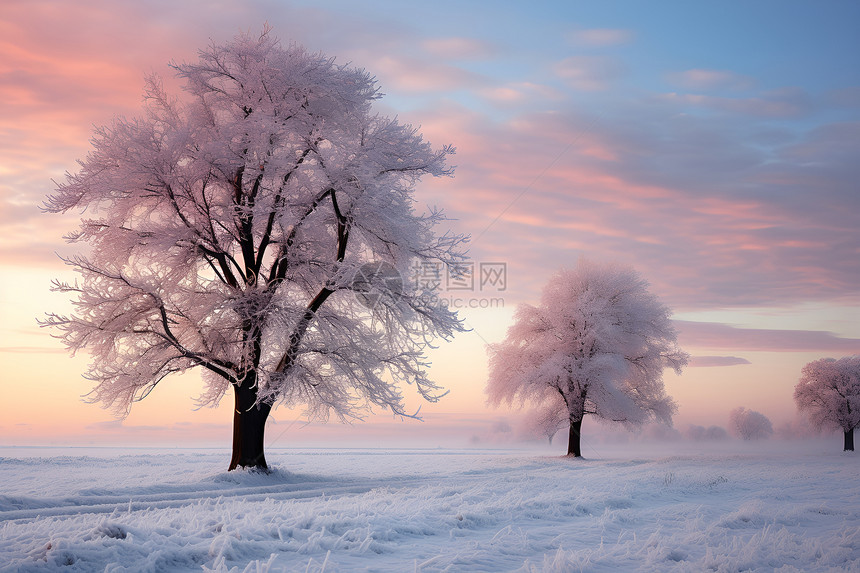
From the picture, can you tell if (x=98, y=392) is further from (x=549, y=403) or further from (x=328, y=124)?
(x=549, y=403)

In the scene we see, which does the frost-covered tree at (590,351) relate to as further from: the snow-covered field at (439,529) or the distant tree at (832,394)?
the distant tree at (832,394)

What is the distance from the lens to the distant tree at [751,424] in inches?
2274

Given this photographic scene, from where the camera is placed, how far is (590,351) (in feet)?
96.8

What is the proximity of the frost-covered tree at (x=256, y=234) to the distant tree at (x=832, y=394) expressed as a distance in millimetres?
38896

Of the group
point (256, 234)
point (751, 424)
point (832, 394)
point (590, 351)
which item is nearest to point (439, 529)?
point (256, 234)

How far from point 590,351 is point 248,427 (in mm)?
18548

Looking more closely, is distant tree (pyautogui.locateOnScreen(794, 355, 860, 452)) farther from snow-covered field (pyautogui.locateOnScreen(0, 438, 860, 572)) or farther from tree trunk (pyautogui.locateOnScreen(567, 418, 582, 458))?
snow-covered field (pyautogui.locateOnScreen(0, 438, 860, 572))

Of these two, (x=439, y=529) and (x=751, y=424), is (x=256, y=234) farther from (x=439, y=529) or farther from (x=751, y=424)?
(x=751, y=424)

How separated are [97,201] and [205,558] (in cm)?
1420

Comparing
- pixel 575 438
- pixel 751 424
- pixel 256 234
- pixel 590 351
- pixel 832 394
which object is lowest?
pixel 751 424

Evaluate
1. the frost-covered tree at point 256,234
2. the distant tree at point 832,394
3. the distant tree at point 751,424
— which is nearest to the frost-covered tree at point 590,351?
the frost-covered tree at point 256,234

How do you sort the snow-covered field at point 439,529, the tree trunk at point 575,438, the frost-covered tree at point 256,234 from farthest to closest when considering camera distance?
the tree trunk at point 575,438 < the frost-covered tree at point 256,234 < the snow-covered field at point 439,529

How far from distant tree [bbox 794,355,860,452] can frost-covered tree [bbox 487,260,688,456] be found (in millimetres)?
20007

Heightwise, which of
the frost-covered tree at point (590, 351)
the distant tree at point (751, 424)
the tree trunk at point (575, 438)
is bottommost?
the distant tree at point (751, 424)
